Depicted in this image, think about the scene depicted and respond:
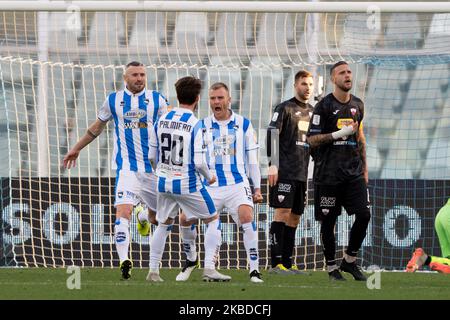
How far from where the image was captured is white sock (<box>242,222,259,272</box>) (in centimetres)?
1170

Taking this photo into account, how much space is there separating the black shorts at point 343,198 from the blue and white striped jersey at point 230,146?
0.80 metres

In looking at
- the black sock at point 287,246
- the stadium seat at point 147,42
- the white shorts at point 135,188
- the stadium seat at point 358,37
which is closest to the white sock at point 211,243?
the white shorts at point 135,188

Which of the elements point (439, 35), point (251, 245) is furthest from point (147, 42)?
point (251, 245)

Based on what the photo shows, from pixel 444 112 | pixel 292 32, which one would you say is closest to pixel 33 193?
pixel 292 32

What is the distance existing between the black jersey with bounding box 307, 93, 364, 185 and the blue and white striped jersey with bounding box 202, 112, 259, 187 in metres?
0.69

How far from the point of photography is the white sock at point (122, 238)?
39.5 feet

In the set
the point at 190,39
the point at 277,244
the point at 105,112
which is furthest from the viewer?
the point at 190,39

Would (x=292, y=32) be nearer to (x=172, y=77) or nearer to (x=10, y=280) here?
(x=172, y=77)

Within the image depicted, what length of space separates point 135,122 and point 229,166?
0.95 metres

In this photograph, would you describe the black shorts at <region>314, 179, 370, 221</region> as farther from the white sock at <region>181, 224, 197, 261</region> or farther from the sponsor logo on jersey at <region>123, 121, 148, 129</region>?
the sponsor logo on jersey at <region>123, 121, 148, 129</region>

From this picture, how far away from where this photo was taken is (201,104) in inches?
Answer: 683

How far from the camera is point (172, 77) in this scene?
16.9 meters

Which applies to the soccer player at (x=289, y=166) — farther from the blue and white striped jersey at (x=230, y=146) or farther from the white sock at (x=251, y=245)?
the white sock at (x=251, y=245)

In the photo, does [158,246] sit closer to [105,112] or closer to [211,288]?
[211,288]
